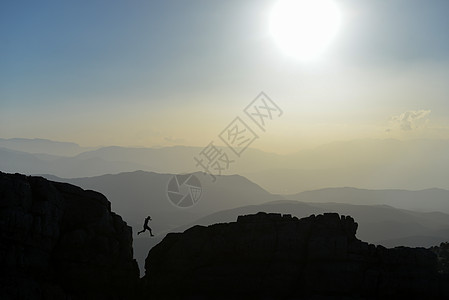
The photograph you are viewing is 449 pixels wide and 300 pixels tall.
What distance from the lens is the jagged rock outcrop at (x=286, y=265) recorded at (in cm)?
5000

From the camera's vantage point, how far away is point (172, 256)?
Answer: 176ft

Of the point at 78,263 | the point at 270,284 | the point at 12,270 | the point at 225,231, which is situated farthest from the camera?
the point at 225,231

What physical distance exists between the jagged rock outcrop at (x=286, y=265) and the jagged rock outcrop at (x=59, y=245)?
5627mm

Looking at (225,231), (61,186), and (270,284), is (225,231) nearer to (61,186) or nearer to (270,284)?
(270,284)

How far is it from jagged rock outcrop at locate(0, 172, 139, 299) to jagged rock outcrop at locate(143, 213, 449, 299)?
5.63 metres

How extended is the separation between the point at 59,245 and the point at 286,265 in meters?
25.7

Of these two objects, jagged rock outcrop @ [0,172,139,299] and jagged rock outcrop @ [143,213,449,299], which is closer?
jagged rock outcrop @ [0,172,139,299]

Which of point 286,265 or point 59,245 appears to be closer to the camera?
point 59,245

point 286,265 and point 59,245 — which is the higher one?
point 286,265

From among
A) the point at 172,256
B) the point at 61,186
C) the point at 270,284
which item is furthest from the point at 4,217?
the point at 270,284

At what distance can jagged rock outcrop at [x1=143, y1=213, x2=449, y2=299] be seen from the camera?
50.0 meters

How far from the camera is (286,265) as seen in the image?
51.8 meters

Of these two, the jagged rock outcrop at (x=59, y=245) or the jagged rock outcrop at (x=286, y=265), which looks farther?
the jagged rock outcrop at (x=286, y=265)

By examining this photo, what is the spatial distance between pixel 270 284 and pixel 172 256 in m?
12.3
